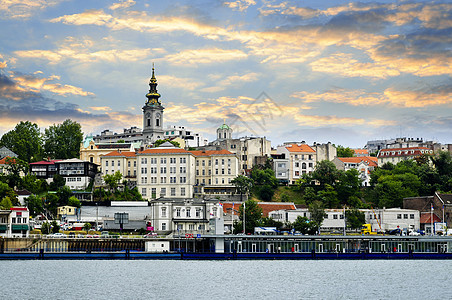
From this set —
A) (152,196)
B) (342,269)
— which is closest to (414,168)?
(152,196)

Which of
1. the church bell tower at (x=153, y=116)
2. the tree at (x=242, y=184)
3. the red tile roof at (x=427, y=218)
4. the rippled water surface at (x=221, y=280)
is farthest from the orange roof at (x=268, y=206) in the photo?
the church bell tower at (x=153, y=116)

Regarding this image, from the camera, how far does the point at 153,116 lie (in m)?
176

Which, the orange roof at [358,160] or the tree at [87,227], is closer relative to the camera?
the tree at [87,227]

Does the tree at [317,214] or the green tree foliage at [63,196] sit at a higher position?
the green tree foliage at [63,196]

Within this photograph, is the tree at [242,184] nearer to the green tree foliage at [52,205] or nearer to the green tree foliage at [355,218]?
the green tree foliage at [355,218]

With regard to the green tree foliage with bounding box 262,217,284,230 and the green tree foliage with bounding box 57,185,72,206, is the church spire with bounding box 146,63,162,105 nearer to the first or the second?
the green tree foliage with bounding box 57,185,72,206

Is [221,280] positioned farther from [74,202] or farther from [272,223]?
[74,202]

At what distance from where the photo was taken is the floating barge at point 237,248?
274ft

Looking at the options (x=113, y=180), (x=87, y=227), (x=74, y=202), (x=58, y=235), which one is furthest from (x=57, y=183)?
(x=58, y=235)

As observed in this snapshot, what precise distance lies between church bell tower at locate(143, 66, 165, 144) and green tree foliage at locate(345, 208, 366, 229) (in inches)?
2926

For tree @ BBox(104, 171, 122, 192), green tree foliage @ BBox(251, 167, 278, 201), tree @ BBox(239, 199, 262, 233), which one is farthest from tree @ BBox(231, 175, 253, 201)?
tree @ BBox(104, 171, 122, 192)

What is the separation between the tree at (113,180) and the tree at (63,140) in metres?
29.2

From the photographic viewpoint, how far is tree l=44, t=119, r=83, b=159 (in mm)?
154375

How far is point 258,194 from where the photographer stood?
130875 millimetres
